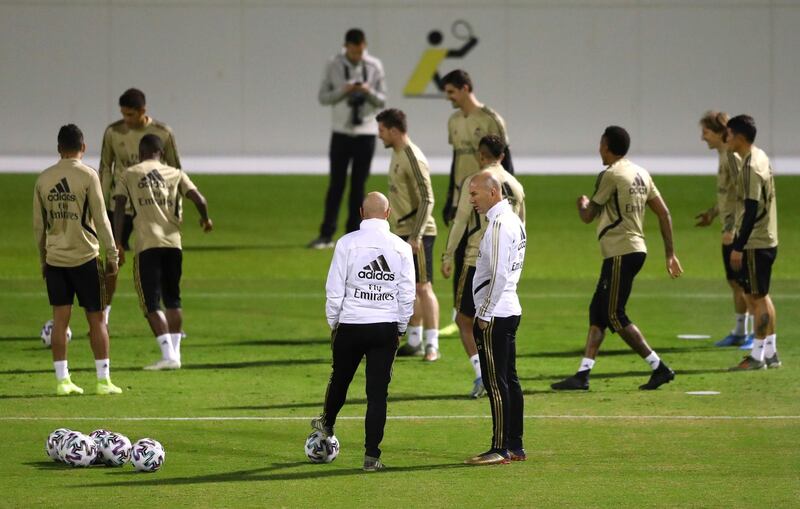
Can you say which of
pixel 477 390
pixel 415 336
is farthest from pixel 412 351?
pixel 477 390

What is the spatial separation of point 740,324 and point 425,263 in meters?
3.43

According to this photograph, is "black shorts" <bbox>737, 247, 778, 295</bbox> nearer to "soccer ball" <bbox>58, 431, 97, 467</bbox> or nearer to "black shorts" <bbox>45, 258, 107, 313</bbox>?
"black shorts" <bbox>45, 258, 107, 313</bbox>

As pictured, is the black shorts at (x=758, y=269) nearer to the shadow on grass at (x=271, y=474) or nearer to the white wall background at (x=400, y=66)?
the shadow on grass at (x=271, y=474)

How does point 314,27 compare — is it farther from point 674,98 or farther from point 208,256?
point 208,256

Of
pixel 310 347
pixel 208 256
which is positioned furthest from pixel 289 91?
pixel 310 347

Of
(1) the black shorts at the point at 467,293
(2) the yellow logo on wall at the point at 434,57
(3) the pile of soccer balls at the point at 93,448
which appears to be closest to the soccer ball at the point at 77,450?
(3) the pile of soccer balls at the point at 93,448

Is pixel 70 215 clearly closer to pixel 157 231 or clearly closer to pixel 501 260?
pixel 157 231

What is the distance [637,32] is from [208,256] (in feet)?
52.7

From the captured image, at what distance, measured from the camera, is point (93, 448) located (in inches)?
391

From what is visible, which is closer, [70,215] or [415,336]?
[70,215]

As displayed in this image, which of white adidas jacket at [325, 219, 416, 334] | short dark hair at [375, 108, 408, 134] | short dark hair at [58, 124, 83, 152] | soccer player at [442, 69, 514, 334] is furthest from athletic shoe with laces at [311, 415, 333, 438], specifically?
soccer player at [442, 69, 514, 334]

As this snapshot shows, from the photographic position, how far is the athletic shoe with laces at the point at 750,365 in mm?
14258

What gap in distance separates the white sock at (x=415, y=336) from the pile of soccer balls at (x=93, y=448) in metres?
5.60

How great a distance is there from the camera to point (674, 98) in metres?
36.5
